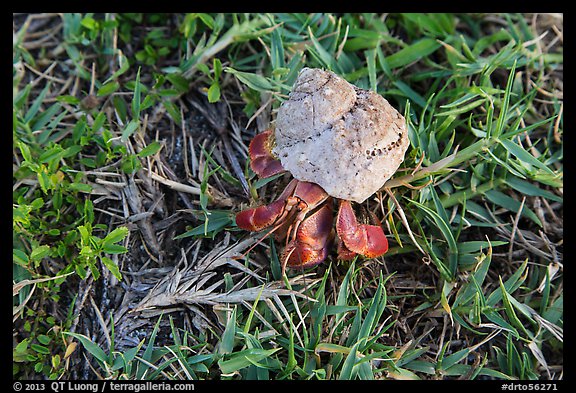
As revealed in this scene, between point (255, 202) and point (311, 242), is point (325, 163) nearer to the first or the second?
point (311, 242)

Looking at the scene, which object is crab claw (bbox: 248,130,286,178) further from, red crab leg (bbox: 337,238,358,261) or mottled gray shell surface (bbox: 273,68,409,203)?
red crab leg (bbox: 337,238,358,261)

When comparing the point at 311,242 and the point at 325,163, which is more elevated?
the point at 325,163

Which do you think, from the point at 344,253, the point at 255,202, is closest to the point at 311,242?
the point at 344,253

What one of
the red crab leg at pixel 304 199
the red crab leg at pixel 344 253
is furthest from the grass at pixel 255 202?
the red crab leg at pixel 304 199

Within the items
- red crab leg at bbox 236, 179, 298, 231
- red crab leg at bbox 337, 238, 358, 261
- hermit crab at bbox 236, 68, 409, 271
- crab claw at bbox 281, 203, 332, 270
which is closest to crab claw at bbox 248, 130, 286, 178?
hermit crab at bbox 236, 68, 409, 271

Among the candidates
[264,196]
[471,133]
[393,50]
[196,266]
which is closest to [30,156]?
[196,266]

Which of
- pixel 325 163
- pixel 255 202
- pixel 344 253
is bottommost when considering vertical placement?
pixel 344 253
